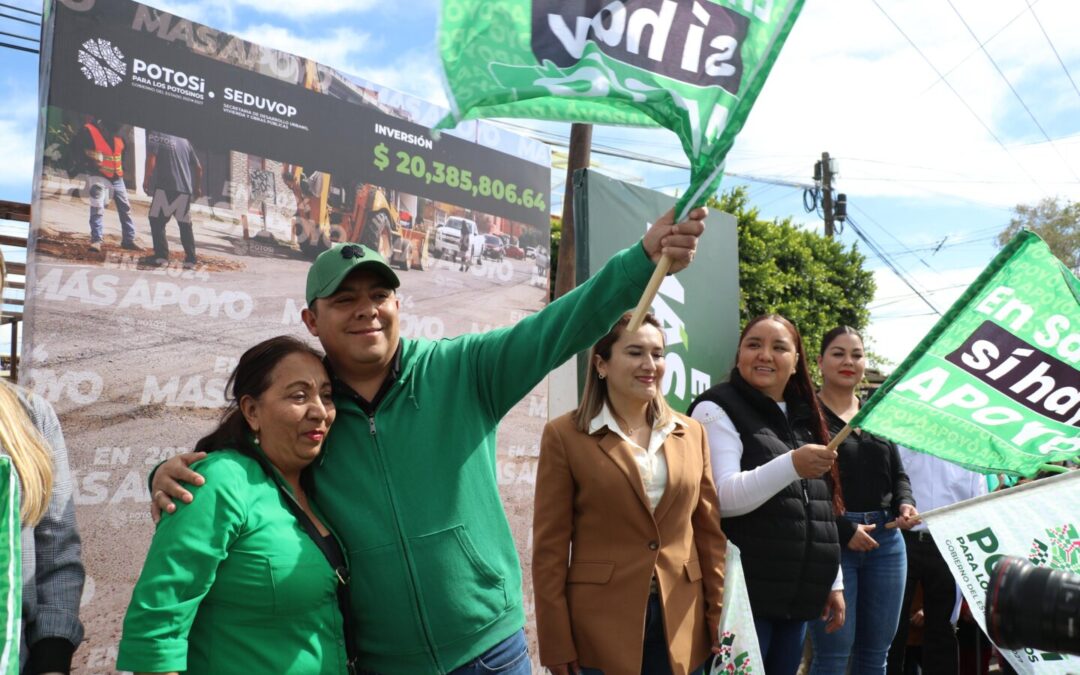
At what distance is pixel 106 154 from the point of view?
314cm

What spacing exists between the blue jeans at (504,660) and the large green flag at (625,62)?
3.75ft

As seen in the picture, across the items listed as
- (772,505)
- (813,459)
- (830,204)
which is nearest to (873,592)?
(772,505)

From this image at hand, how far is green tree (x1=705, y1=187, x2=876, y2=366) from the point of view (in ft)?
38.3

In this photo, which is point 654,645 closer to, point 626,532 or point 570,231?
point 626,532

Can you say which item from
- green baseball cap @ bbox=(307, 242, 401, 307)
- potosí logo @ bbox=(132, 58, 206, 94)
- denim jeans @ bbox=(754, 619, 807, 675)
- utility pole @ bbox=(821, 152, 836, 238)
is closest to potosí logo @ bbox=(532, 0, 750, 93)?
green baseball cap @ bbox=(307, 242, 401, 307)

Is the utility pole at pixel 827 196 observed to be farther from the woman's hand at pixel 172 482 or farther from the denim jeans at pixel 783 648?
the woman's hand at pixel 172 482

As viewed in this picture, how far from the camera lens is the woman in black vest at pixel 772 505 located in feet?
10.1

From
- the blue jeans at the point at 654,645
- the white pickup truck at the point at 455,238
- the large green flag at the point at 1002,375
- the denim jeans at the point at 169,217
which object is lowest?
the blue jeans at the point at 654,645

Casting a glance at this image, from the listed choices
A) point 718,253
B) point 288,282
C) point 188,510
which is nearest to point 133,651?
point 188,510

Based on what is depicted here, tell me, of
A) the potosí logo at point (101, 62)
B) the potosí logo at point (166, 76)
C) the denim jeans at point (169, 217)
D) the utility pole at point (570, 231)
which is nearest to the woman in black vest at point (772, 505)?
the utility pole at point (570, 231)

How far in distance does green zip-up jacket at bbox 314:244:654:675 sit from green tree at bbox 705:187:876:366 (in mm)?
9521

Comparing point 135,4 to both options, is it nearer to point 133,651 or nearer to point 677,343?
point 133,651

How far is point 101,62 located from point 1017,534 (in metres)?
3.35

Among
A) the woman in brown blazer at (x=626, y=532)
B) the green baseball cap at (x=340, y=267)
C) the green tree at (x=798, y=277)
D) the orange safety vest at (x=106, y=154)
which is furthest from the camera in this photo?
the green tree at (x=798, y=277)
